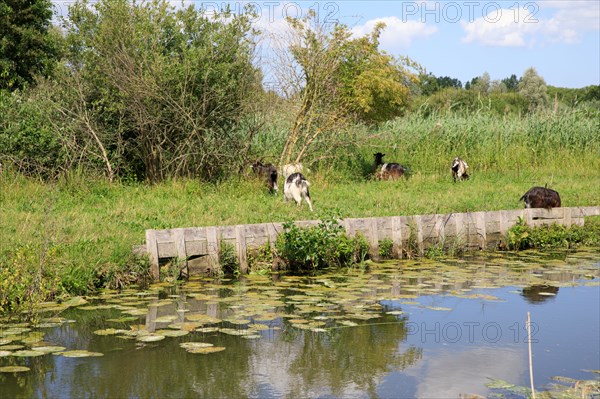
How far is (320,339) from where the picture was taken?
7691 mm

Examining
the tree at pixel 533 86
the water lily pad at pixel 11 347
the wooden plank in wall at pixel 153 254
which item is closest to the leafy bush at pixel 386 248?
the wooden plank in wall at pixel 153 254

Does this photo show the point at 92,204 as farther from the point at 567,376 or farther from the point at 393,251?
the point at 567,376

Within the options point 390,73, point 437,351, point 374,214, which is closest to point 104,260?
point 437,351

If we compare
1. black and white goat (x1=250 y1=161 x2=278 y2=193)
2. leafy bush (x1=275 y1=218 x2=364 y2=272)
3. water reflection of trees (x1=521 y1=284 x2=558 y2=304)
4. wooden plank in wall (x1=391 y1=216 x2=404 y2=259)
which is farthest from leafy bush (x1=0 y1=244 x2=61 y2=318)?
black and white goat (x1=250 y1=161 x2=278 y2=193)

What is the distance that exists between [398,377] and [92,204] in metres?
9.19

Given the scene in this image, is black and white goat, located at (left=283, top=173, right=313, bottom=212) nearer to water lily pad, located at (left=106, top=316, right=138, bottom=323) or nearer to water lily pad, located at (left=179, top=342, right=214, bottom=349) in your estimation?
water lily pad, located at (left=106, top=316, right=138, bottom=323)

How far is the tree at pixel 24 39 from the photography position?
30125 millimetres

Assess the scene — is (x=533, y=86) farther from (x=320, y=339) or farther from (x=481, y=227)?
(x=320, y=339)

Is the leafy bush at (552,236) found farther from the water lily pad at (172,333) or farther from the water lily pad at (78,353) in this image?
the water lily pad at (78,353)

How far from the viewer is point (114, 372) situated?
6531 millimetres

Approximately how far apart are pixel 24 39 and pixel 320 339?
27.1 metres

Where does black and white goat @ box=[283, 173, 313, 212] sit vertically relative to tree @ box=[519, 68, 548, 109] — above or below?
below

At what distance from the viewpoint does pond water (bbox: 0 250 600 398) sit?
20.4 ft

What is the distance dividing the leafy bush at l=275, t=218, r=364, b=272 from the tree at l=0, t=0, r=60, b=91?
21823mm
